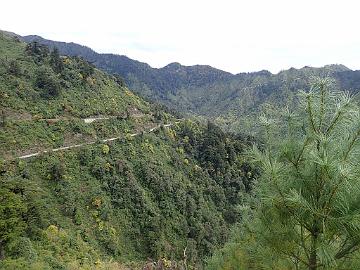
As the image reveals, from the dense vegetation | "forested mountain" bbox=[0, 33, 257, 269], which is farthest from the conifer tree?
"forested mountain" bbox=[0, 33, 257, 269]

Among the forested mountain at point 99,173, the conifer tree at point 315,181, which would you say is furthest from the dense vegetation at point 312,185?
the forested mountain at point 99,173

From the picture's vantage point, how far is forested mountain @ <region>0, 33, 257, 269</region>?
103ft

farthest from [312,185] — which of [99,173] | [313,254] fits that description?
[99,173]

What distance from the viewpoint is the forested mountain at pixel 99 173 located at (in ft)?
103

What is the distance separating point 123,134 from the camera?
184 feet

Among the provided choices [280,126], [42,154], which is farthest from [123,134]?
[280,126]

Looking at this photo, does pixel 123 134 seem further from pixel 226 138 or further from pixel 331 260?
pixel 331 260

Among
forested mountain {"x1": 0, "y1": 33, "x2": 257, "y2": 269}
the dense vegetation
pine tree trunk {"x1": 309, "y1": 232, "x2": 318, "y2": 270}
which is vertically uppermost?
the dense vegetation

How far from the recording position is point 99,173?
45.2 meters

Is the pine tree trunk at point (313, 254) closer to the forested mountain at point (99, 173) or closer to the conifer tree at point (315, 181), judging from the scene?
the conifer tree at point (315, 181)

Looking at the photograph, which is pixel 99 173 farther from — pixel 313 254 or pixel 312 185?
pixel 312 185

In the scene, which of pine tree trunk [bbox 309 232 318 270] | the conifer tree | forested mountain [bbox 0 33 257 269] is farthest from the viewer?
forested mountain [bbox 0 33 257 269]

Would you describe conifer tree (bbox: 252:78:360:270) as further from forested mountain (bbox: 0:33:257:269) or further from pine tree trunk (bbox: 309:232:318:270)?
forested mountain (bbox: 0:33:257:269)

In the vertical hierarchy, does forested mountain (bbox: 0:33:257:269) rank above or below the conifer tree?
below
